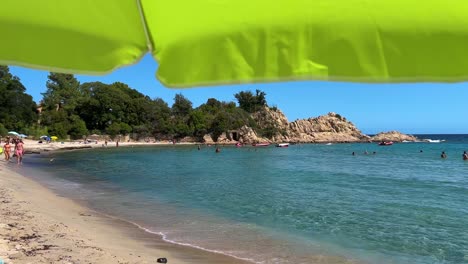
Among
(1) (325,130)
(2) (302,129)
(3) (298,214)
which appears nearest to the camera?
(3) (298,214)

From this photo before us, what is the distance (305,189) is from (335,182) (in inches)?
158

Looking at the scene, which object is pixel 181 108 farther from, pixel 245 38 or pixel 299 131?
pixel 245 38

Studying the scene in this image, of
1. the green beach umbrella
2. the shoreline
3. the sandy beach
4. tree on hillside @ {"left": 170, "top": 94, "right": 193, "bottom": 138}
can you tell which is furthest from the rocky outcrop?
the green beach umbrella

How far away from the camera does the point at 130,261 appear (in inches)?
288

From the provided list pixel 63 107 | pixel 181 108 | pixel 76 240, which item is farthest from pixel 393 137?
pixel 76 240

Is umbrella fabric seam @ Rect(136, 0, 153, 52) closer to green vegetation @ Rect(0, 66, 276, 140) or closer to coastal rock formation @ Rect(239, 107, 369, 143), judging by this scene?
green vegetation @ Rect(0, 66, 276, 140)

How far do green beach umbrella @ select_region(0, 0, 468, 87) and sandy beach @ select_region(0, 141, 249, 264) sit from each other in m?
5.74

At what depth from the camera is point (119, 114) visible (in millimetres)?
87062

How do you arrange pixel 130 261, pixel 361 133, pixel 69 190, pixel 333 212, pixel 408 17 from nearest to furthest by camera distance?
pixel 408 17 → pixel 130 261 → pixel 333 212 → pixel 69 190 → pixel 361 133

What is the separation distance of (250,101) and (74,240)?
9989cm

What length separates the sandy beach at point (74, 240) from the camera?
7129 millimetres

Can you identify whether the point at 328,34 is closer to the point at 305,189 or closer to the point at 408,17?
the point at 408,17

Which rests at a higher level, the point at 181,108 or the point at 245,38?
the point at 181,108

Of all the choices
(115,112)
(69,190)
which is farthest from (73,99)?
(69,190)
